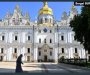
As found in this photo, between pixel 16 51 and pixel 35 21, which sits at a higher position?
pixel 35 21

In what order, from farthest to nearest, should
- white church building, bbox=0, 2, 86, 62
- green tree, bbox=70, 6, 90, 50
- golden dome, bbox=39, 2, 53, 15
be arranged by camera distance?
golden dome, bbox=39, 2, 53, 15, white church building, bbox=0, 2, 86, 62, green tree, bbox=70, 6, 90, 50

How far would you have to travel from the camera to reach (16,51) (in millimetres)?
86625

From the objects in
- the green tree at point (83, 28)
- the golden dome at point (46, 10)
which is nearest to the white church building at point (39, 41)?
the golden dome at point (46, 10)

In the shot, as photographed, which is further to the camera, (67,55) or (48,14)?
(48,14)

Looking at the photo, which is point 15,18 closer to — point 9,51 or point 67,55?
point 9,51

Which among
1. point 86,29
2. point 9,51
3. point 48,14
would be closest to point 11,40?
point 9,51

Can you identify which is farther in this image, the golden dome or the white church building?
the golden dome

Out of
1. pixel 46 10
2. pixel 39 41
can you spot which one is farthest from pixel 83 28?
pixel 46 10

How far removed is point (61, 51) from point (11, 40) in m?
16.3

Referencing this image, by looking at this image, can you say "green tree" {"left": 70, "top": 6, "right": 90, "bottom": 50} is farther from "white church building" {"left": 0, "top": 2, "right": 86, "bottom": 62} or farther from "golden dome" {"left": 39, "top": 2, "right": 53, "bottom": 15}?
"golden dome" {"left": 39, "top": 2, "right": 53, "bottom": 15}

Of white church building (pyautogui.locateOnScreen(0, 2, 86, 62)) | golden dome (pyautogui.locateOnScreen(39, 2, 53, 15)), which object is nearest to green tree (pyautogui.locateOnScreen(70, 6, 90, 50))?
white church building (pyautogui.locateOnScreen(0, 2, 86, 62))

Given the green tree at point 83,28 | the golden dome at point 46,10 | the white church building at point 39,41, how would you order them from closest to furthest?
1. the green tree at point 83,28
2. the white church building at point 39,41
3. the golden dome at point 46,10

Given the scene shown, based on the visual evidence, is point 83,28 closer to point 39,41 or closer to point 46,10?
point 39,41

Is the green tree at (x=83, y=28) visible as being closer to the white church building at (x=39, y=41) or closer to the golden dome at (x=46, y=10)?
the white church building at (x=39, y=41)
